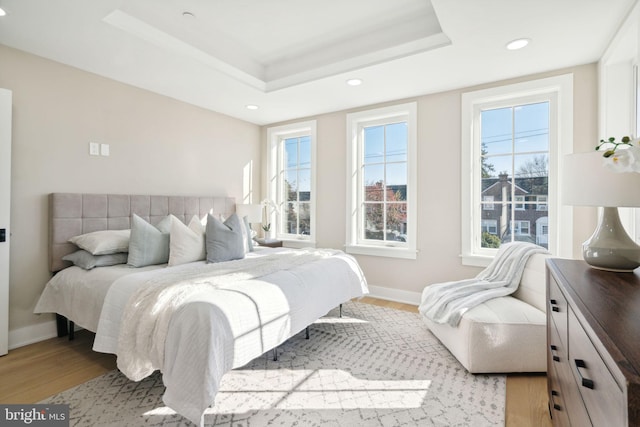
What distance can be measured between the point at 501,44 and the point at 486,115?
1.03 meters

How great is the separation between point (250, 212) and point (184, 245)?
152 cm

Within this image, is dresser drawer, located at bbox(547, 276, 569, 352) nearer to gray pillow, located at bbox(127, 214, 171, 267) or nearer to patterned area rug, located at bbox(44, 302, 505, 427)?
patterned area rug, located at bbox(44, 302, 505, 427)

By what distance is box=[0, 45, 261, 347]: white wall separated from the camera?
8.61ft

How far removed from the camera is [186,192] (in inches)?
153

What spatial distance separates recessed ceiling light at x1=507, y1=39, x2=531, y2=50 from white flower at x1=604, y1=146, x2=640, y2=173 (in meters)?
1.57

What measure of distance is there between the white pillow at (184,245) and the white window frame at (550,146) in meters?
2.67

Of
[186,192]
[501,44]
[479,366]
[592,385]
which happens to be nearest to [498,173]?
[501,44]

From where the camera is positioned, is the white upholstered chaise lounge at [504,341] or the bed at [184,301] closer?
the bed at [184,301]

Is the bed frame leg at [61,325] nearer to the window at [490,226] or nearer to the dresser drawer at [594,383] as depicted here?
the dresser drawer at [594,383]

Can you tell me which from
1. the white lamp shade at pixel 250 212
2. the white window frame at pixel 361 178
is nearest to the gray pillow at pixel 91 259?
the white lamp shade at pixel 250 212

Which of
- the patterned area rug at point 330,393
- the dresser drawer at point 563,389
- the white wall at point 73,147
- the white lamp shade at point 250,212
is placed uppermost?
the white wall at point 73,147

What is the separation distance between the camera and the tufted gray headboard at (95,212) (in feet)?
8.97

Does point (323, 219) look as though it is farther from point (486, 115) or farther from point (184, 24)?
point (184, 24)

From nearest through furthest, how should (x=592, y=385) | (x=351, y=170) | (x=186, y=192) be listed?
1. (x=592, y=385)
2. (x=186, y=192)
3. (x=351, y=170)
